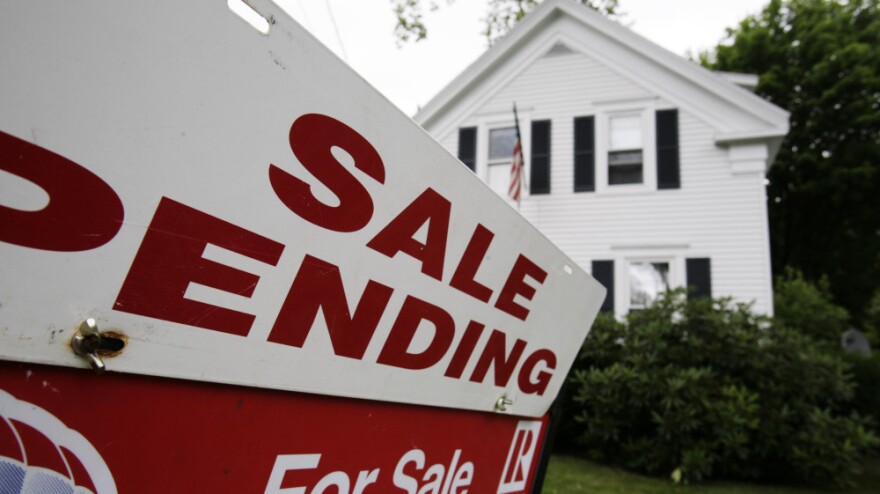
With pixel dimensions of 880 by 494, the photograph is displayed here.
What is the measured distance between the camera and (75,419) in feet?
2.34

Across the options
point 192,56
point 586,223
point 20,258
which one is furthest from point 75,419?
point 586,223

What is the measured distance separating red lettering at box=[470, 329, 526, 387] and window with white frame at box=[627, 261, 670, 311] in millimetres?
8583

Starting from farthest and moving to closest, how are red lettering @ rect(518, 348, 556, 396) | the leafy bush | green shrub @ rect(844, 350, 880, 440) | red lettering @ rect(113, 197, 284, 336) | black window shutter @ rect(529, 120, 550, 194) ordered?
1. black window shutter @ rect(529, 120, 550, 194)
2. green shrub @ rect(844, 350, 880, 440)
3. the leafy bush
4. red lettering @ rect(518, 348, 556, 396)
5. red lettering @ rect(113, 197, 284, 336)

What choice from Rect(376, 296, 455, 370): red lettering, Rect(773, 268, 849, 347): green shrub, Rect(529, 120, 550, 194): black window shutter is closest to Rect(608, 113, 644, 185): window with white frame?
Rect(529, 120, 550, 194): black window shutter

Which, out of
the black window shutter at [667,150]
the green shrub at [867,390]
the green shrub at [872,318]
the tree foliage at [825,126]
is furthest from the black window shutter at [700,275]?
the green shrub at [872,318]

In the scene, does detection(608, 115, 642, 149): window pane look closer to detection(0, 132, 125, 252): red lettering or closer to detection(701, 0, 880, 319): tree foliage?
detection(701, 0, 880, 319): tree foliage

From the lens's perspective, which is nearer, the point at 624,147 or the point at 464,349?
the point at 464,349

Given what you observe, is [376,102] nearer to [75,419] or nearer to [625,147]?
[75,419]

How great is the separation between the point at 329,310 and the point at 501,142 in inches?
408

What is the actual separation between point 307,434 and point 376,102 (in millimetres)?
672

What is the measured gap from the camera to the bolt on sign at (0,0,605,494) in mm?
664

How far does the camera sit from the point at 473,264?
122 cm

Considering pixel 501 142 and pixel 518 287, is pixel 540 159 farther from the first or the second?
pixel 518 287

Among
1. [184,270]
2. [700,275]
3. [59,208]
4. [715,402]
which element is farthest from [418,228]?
[700,275]
